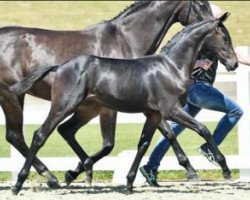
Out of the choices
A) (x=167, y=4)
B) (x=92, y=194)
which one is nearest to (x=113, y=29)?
(x=167, y=4)

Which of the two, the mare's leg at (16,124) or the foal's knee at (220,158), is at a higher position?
the foal's knee at (220,158)

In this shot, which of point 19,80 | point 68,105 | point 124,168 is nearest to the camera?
point 68,105

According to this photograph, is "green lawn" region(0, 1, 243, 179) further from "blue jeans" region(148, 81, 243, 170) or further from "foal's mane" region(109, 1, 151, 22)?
"foal's mane" region(109, 1, 151, 22)

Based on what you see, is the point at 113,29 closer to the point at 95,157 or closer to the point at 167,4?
the point at 167,4

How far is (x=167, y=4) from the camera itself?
372 inches

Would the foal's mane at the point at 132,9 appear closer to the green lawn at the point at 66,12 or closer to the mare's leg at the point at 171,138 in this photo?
the mare's leg at the point at 171,138

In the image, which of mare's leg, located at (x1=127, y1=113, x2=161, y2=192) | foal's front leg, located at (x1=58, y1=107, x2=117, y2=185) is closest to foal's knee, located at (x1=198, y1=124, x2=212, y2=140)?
mare's leg, located at (x1=127, y1=113, x2=161, y2=192)

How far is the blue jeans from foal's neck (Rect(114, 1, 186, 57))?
2.10 feet

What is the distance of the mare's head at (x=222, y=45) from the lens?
28.5 ft

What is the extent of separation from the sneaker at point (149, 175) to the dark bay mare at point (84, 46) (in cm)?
45

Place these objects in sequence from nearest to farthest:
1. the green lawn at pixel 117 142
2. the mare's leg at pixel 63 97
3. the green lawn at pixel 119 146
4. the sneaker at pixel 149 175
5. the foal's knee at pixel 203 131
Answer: the mare's leg at pixel 63 97 → the foal's knee at pixel 203 131 → the sneaker at pixel 149 175 → the green lawn at pixel 119 146 → the green lawn at pixel 117 142

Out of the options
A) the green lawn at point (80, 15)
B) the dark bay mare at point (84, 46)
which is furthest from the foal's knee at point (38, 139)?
the green lawn at point (80, 15)

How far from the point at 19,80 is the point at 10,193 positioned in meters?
1.25

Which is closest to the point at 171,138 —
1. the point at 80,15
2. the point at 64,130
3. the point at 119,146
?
the point at 64,130
